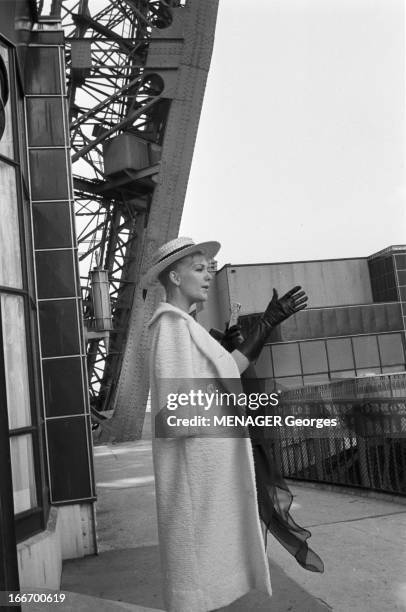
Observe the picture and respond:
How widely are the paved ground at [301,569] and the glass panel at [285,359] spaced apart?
19.8m

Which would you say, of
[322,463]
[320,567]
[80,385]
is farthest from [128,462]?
[320,567]

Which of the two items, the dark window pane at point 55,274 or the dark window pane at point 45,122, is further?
the dark window pane at point 45,122

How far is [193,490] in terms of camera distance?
8.66 ft

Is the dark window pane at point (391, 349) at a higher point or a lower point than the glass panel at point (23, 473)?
higher

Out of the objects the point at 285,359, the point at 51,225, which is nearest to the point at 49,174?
the point at 51,225

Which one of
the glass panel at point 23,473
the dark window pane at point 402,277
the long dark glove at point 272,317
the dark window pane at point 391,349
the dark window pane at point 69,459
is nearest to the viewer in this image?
the long dark glove at point 272,317

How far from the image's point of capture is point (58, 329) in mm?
5738

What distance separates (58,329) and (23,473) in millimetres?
1748

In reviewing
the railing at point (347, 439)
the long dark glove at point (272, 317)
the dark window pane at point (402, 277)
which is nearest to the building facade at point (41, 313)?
the long dark glove at point (272, 317)

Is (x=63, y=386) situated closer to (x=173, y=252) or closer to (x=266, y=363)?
→ (x=173, y=252)

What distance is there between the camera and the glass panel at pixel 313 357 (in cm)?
2766

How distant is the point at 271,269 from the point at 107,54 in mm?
14083

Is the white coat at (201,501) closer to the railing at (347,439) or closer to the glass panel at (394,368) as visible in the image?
the railing at (347,439)

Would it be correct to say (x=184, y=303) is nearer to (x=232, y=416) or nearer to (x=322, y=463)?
Result: (x=232, y=416)
